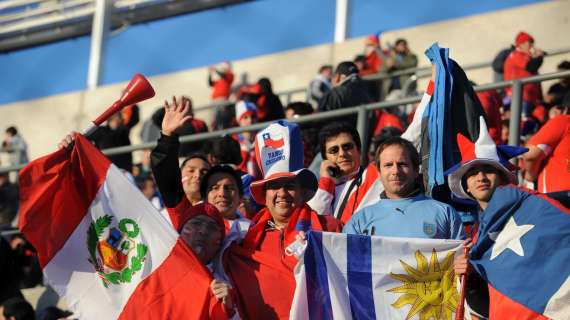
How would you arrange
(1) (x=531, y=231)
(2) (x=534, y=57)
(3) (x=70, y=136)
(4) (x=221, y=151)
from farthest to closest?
(2) (x=534, y=57)
(4) (x=221, y=151)
(3) (x=70, y=136)
(1) (x=531, y=231)

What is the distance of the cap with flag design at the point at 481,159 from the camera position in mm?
6824

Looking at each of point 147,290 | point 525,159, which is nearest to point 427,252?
point 147,290

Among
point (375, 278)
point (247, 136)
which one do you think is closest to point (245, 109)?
point (247, 136)

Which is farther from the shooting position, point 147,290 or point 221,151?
point 221,151

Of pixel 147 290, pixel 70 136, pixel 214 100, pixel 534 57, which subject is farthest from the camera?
pixel 214 100

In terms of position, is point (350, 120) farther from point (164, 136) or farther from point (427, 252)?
point (427, 252)

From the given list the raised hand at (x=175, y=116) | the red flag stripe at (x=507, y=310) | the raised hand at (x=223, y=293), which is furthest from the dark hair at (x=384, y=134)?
the red flag stripe at (x=507, y=310)

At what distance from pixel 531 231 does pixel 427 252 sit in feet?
1.96

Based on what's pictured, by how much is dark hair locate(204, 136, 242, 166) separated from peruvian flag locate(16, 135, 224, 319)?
2.27m

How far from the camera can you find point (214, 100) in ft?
59.1

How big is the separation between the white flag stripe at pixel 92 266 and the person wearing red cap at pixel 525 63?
5585mm

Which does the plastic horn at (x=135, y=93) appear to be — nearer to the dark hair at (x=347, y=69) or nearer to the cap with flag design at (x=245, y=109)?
the dark hair at (x=347, y=69)

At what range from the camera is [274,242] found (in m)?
7.06

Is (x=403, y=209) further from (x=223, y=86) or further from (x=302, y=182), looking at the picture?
(x=223, y=86)
